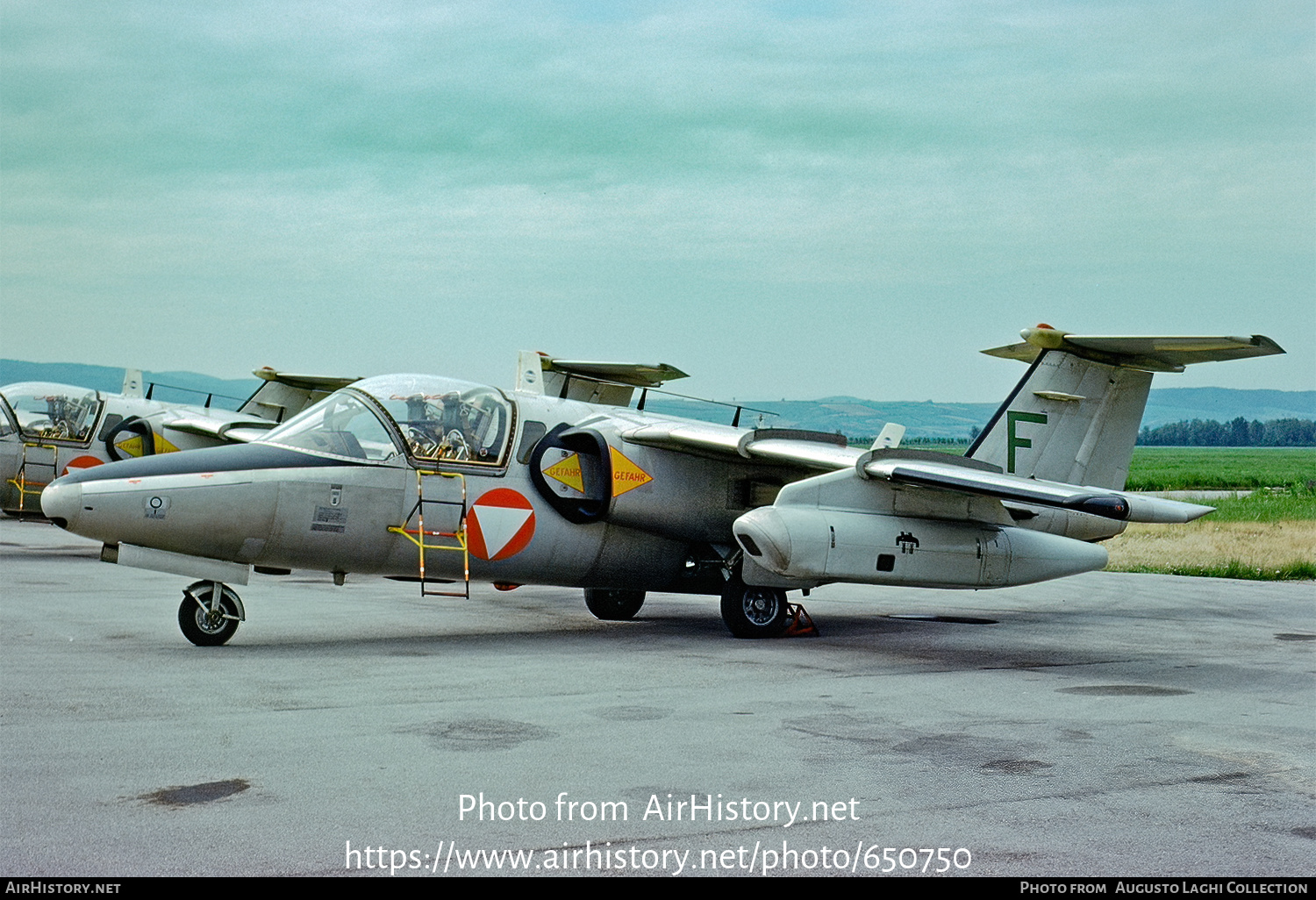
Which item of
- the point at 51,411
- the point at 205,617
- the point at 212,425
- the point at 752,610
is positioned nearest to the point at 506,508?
the point at 752,610

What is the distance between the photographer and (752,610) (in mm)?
12977

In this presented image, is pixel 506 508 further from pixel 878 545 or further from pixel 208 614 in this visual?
pixel 878 545

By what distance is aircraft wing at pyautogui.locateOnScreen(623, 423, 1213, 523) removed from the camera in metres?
10.6

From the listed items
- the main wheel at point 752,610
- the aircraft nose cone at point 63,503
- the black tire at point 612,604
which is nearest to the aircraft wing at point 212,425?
the black tire at point 612,604

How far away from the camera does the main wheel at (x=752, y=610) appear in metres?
12.9

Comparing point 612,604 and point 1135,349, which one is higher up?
point 1135,349

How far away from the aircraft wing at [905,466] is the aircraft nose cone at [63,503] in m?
5.15

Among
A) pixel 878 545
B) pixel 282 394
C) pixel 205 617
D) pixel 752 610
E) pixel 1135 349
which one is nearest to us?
pixel 205 617

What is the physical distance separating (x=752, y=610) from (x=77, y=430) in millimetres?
13688

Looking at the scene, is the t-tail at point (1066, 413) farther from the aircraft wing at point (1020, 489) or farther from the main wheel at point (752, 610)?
the main wheel at point (752, 610)

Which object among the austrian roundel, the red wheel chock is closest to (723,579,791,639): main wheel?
the red wheel chock

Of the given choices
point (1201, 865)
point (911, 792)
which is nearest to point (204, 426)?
point (911, 792)

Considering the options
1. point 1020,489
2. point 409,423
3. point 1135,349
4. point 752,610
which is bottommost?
point 752,610

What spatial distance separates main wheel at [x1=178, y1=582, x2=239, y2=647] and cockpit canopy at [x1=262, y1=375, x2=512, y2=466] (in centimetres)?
149
